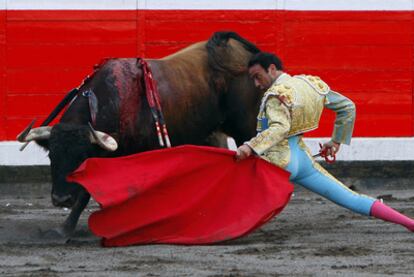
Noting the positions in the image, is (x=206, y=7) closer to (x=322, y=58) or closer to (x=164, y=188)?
(x=322, y=58)

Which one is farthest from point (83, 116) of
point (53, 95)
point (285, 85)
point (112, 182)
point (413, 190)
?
point (413, 190)

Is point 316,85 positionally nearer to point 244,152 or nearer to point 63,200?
point 244,152

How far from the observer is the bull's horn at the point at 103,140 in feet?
22.4

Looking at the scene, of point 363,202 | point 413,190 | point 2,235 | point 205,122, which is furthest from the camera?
point 413,190

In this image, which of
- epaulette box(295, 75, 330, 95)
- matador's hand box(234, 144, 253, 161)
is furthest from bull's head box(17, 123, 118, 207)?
epaulette box(295, 75, 330, 95)

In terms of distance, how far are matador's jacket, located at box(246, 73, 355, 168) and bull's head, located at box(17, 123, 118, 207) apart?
84 cm

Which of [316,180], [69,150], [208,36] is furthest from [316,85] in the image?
[208,36]

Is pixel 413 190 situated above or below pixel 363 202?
below

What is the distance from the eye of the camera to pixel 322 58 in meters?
9.95

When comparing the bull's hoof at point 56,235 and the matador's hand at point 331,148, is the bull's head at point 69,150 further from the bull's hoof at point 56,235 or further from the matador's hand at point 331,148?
the matador's hand at point 331,148

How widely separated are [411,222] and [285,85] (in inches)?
34.3

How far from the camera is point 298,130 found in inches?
256

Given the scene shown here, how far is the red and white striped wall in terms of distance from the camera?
9672mm

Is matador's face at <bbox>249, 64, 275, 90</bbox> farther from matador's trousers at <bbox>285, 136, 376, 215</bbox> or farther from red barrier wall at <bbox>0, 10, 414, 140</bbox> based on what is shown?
red barrier wall at <bbox>0, 10, 414, 140</bbox>
